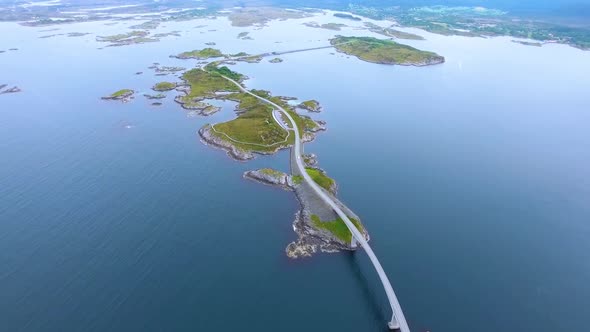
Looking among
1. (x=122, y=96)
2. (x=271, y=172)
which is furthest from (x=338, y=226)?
(x=122, y=96)

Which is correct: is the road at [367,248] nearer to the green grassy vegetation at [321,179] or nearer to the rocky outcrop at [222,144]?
the green grassy vegetation at [321,179]

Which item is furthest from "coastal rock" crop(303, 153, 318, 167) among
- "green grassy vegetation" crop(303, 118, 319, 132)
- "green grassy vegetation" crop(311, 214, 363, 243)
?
"green grassy vegetation" crop(311, 214, 363, 243)

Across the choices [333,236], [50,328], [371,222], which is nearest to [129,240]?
[50,328]

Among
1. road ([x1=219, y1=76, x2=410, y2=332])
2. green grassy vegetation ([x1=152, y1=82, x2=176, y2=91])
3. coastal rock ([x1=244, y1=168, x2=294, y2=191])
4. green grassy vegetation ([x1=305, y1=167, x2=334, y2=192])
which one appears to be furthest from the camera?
green grassy vegetation ([x1=152, y1=82, x2=176, y2=91])

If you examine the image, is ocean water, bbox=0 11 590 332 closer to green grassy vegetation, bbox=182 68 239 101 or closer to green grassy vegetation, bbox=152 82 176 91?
green grassy vegetation, bbox=182 68 239 101

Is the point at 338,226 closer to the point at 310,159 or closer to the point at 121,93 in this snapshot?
the point at 310,159

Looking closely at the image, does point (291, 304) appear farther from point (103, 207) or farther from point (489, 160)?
point (489, 160)
